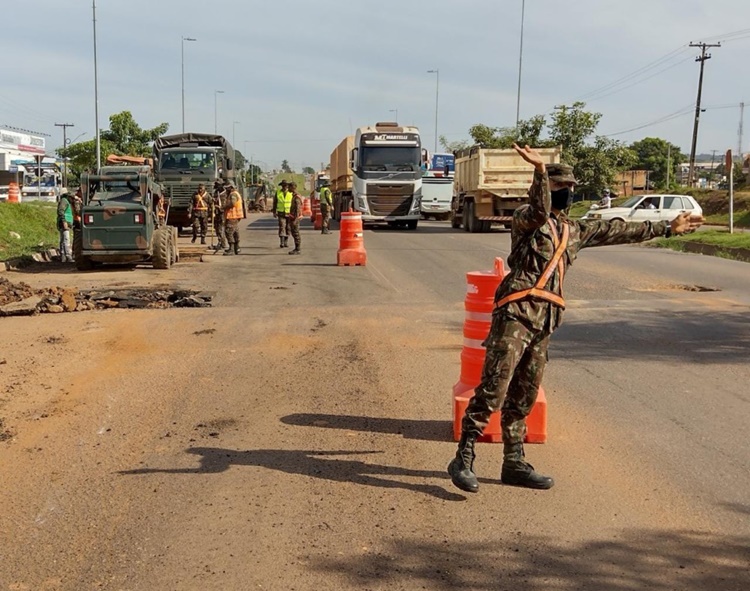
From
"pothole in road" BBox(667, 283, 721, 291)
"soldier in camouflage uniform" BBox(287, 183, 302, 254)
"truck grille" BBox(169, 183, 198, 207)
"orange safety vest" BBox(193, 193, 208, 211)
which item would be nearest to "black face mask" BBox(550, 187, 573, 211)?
"pothole in road" BBox(667, 283, 721, 291)

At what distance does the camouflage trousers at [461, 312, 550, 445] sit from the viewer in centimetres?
475

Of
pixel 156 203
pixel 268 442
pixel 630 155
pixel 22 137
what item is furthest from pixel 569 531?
pixel 22 137

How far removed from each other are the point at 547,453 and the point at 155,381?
378cm

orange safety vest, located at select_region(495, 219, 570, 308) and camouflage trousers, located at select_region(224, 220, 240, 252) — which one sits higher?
orange safety vest, located at select_region(495, 219, 570, 308)

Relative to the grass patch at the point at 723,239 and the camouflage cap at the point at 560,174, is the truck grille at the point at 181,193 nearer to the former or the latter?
the grass patch at the point at 723,239

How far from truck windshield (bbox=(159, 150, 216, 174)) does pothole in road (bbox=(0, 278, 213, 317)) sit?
1435cm

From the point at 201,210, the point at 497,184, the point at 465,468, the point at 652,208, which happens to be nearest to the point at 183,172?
the point at 201,210

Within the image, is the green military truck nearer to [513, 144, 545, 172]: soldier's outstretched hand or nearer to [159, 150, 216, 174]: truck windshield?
[159, 150, 216, 174]: truck windshield

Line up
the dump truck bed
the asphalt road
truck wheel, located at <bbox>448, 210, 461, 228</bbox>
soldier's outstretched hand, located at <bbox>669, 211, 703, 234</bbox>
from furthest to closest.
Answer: truck wheel, located at <bbox>448, 210, 461, 228</bbox> → the dump truck bed → soldier's outstretched hand, located at <bbox>669, 211, 703, 234</bbox> → the asphalt road

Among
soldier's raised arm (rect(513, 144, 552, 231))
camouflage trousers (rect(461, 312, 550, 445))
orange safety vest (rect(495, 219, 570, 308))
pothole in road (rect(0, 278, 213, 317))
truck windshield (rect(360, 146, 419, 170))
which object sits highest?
truck windshield (rect(360, 146, 419, 170))

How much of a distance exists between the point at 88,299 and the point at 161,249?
4.82 meters

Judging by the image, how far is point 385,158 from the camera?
3064cm

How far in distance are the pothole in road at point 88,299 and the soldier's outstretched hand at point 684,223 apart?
851 cm

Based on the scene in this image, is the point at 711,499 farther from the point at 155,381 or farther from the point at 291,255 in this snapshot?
the point at 291,255
